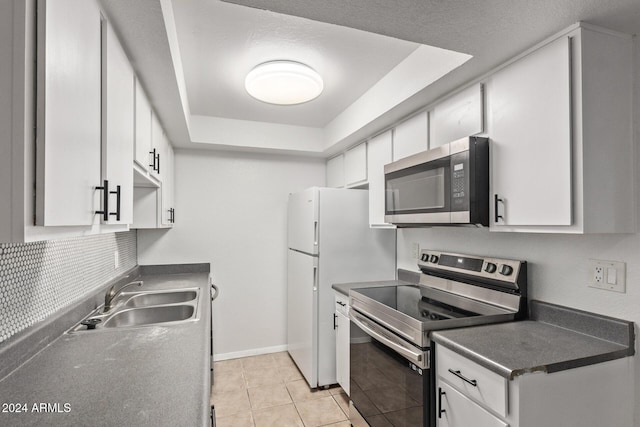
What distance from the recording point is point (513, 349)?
131cm

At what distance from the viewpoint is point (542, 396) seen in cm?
118

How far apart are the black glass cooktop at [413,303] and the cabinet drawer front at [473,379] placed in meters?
0.20

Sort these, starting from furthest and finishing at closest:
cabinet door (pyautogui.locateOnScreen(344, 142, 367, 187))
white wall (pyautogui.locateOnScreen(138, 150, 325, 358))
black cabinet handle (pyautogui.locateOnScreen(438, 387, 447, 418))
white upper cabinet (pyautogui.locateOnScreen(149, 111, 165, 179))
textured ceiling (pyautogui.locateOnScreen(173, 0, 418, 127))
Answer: white wall (pyautogui.locateOnScreen(138, 150, 325, 358))
cabinet door (pyautogui.locateOnScreen(344, 142, 367, 187))
white upper cabinet (pyautogui.locateOnScreen(149, 111, 165, 179))
textured ceiling (pyautogui.locateOnScreen(173, 0, 418, 127))
black cabinet handle (pyautogui.locateOnScreen(438, 387, 447, 418))

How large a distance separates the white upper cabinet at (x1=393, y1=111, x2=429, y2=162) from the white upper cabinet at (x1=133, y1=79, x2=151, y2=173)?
1568mm

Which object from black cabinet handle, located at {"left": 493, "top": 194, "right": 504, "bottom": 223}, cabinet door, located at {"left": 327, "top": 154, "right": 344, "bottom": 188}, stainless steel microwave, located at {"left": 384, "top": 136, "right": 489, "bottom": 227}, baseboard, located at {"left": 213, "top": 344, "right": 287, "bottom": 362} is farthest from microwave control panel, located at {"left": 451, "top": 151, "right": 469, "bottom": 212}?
Result: baseboard, located at {"left": 213, "top": 344, "right": 287, "bottom": 362}

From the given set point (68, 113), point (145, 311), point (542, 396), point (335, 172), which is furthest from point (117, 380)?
point (335, 172)

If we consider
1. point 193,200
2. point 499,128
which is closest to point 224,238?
point 193,200

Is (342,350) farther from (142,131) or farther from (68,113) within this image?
(68,113)

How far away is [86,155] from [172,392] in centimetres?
71

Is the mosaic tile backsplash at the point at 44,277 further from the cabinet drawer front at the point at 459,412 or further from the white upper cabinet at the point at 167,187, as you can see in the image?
the cabinet drawer front at the point at 459,412

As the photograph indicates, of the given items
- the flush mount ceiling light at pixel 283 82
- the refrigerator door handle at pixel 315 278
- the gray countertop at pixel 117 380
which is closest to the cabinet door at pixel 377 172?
the refrigerator door handle at pixel 315 278

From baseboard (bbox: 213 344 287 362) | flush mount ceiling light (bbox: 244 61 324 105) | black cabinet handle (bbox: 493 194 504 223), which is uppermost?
flush mount ceiling light (bbox: 244 61 324 105)

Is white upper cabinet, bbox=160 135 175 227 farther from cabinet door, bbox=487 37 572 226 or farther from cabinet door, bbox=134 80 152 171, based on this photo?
cabinet door, bbox=487 37 572 226

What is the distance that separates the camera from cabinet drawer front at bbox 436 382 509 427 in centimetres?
126
